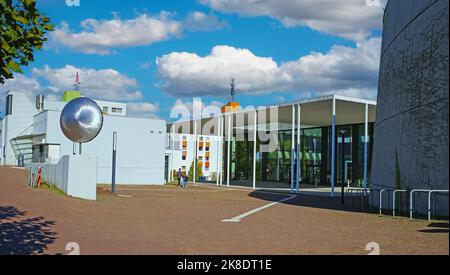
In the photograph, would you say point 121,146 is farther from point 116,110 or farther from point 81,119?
point 116,110

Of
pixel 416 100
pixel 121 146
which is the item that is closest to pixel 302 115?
pixel 121 146

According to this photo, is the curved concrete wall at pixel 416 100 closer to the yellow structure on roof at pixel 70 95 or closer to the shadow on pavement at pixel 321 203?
the shadow on pavement at pixel 321 203

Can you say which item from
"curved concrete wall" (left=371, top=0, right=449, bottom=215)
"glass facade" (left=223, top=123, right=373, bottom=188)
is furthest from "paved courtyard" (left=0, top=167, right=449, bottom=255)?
"glass facade" (left=223, top=123, right=373, bottom=188)

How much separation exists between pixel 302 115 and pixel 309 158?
974cm

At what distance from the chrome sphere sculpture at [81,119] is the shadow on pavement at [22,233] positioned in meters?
7.70

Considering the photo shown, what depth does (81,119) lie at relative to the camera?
20.2 m

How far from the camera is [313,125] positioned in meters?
45.3

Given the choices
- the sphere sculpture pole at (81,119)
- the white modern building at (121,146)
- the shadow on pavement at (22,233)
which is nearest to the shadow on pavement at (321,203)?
the sphere sculpture pole at (81,119)

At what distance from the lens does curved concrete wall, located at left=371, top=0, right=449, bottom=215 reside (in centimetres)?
1252

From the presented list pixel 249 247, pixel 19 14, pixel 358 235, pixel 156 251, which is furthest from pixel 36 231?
pixel 358 235

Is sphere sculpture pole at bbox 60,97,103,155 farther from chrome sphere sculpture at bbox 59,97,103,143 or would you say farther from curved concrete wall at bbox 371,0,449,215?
curved concrete wall at bbox 371,0,449,215

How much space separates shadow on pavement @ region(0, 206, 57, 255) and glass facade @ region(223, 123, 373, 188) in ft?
96.5

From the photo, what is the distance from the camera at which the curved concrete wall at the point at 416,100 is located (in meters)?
12.5

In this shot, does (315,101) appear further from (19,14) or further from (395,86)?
(19,14)
